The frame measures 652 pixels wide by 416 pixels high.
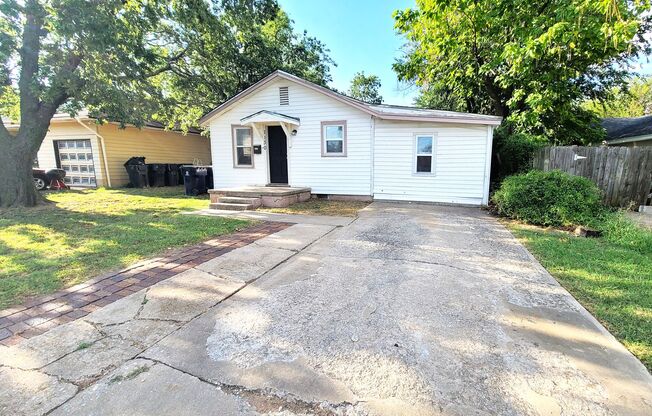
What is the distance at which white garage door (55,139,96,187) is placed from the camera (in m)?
14.4

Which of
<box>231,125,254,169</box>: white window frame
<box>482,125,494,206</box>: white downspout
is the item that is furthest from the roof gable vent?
<box>482,125,494,206</box>: white downspout

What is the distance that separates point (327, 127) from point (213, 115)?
4450 mm

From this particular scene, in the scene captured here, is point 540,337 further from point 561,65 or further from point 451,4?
point 561,65

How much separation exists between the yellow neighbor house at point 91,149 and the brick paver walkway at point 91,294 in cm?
1202

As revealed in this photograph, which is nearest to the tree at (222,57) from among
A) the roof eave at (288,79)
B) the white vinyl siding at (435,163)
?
the roof eave at (288,79)

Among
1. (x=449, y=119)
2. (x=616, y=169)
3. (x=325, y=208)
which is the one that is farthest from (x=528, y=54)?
(x=325, y=208)

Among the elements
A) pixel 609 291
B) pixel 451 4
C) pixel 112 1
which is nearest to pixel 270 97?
pixel 112 1

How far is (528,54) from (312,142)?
7.00 meters

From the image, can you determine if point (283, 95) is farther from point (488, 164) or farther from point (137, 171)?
point (137, 171)

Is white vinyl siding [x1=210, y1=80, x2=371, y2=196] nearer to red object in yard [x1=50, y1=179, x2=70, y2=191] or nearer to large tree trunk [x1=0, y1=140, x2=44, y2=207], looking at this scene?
large tree trunk [x1=0, y1=140, x2=44, y2=207]

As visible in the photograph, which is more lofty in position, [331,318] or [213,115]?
[213,115]

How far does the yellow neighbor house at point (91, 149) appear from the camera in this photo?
1408cm

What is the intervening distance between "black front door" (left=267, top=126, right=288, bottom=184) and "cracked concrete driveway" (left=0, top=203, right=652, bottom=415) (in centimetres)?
733

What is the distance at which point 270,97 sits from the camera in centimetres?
1083
